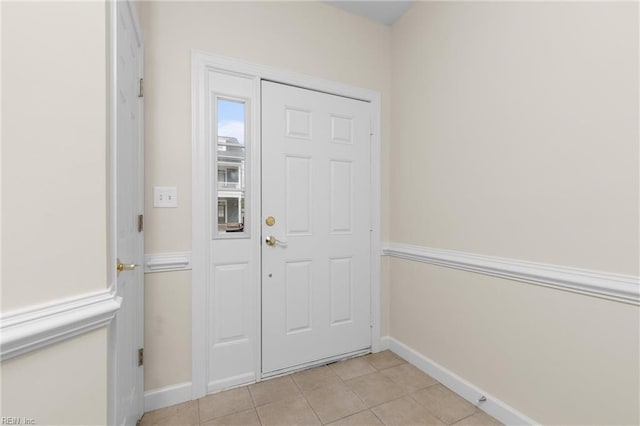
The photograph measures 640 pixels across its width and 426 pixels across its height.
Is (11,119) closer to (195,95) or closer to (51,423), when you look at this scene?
(51,423)

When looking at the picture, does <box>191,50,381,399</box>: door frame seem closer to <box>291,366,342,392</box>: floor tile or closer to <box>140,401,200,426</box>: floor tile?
<box>140,401,200,426</box>: floor tile

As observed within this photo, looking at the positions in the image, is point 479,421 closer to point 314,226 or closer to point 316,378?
point 316,378

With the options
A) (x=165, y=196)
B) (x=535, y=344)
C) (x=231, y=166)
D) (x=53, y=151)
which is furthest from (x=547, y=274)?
(x=165, y=196)

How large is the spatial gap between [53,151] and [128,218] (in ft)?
1.97

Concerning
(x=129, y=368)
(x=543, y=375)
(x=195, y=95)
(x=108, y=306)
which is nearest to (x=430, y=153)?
(x=543, y=375)

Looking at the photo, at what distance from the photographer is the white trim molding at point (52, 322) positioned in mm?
658

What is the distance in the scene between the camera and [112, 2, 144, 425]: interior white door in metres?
1.08

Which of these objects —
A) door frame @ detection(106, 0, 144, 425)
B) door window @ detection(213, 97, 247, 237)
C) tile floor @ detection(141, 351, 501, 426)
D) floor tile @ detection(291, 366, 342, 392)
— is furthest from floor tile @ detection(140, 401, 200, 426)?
door window @ detection(213, 97, 247, 237)

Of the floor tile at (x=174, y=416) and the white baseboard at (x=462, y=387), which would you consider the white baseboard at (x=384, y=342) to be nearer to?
the white baseboard at (x=462, y=387)

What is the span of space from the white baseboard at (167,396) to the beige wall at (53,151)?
117 cm

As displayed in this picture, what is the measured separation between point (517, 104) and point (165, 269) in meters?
2.18

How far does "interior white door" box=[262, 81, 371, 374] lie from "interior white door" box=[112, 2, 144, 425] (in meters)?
0.72

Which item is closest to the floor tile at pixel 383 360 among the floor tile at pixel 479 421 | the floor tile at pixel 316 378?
the floor tile at pixel 316 378

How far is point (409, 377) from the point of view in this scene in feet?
6.48
